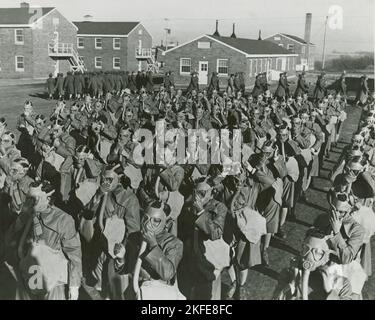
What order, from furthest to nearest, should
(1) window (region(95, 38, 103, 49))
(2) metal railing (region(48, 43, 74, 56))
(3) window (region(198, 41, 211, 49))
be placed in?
(1) window (region(95, 38, 103, 49))
(2) metal railing (region(48, 43, 74, 56))
(3) window (region(198, 41, 211, 49))

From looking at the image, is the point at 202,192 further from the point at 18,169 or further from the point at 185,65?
the point at 185,65

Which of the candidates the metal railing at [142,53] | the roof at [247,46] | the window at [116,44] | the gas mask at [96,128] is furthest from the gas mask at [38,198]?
the metal railing at [142,53]

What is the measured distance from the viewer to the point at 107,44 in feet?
165

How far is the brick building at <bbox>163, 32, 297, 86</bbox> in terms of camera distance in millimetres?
37469

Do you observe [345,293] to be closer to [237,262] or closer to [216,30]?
[237,262]

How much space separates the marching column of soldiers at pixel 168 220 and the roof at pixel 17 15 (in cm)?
3434

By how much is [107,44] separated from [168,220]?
154 feet

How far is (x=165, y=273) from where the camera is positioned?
453 centimetres

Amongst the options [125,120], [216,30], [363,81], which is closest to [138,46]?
[216,30]

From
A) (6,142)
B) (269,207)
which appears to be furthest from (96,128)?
(269,207)

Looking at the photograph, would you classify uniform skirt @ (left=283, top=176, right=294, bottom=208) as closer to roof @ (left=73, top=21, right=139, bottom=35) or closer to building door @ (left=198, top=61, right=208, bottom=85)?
building door @ (left=198, top=61, right=208, bottom=85)

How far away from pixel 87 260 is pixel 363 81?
23.7 m

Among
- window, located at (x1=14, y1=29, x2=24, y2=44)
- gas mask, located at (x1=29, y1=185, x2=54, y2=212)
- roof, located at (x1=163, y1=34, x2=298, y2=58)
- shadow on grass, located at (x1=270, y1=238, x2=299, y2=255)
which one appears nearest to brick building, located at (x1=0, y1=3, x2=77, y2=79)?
window, located at (x1=14, y1=29, x2=24, y2=44)

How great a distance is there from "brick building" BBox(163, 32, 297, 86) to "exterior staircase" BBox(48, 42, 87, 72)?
827cm
